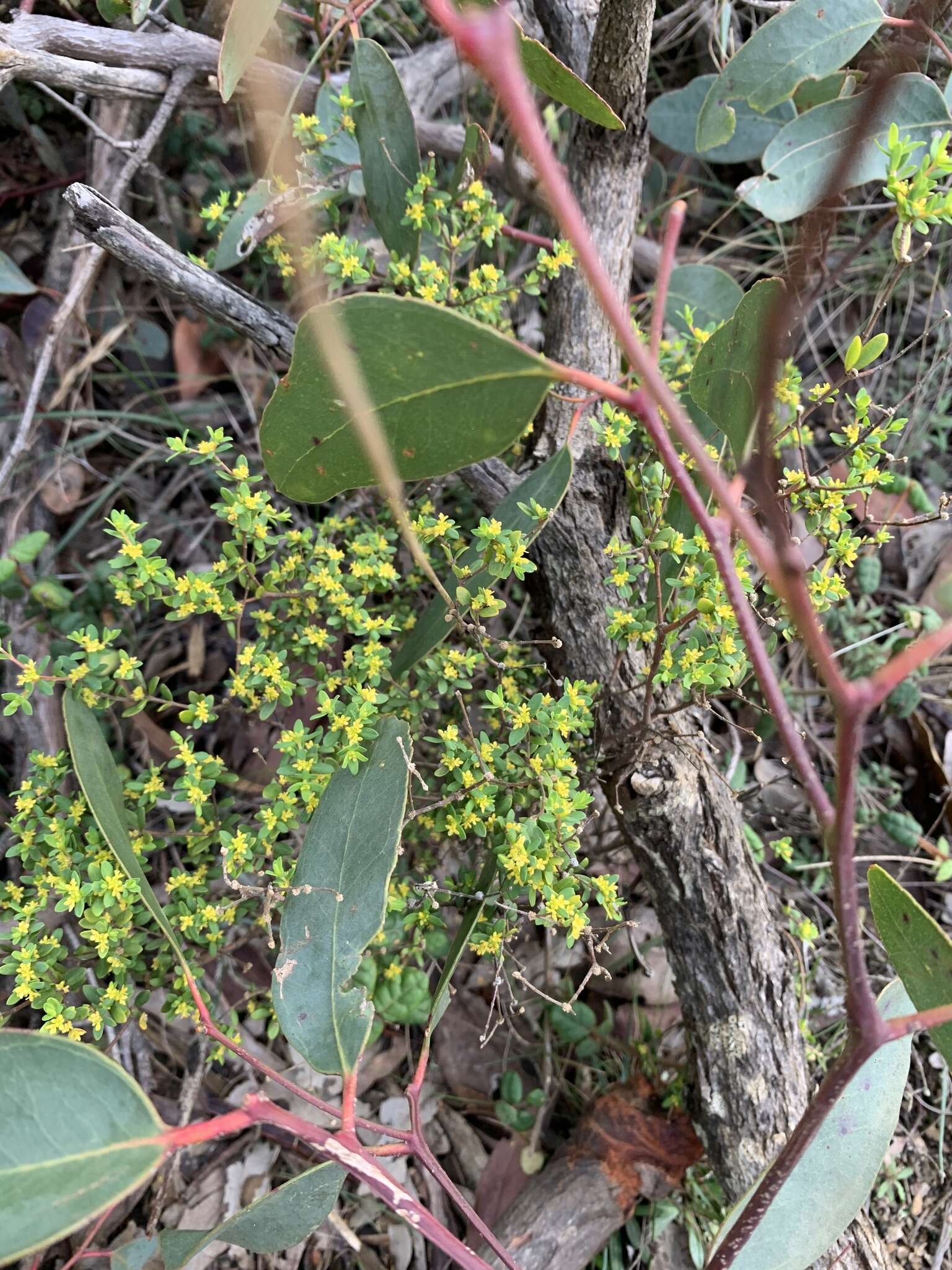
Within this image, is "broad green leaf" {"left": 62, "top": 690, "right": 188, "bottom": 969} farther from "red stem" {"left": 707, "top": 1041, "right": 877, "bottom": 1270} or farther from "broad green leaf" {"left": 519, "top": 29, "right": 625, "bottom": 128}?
"broad green leaf" {"left": 519, "top": 29, "right": 625, "bottom": 128}

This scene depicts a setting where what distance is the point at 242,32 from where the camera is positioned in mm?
1148

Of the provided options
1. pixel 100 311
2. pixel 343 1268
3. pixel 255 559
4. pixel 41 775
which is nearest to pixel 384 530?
pixel 255 559

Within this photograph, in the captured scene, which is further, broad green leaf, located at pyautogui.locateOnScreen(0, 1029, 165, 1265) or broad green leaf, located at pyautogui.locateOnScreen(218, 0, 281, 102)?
broad green leaf, located at pyautogui.locateOnScreen(218, 0, 281, 102)

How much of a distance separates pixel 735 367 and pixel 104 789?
3.30 feet

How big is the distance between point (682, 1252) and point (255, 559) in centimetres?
142

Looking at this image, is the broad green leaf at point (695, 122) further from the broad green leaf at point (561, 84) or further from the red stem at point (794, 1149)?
the red stem at point (794, 1149)

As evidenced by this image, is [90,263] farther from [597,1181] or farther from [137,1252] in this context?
[597,1181]

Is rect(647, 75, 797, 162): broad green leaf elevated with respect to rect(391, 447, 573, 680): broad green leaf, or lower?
elevated

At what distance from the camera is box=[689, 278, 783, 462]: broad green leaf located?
110 cm

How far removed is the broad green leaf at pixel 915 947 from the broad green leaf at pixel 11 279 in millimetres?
1972

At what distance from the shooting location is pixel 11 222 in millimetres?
2240

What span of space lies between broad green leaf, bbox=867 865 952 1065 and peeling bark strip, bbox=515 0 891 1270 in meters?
0.43

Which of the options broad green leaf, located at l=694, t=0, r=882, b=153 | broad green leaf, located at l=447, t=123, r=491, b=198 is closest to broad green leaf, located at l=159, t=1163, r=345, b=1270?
broad green leaf, located at l=447, t=123, r=491, b=198

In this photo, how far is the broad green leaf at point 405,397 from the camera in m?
0.85
